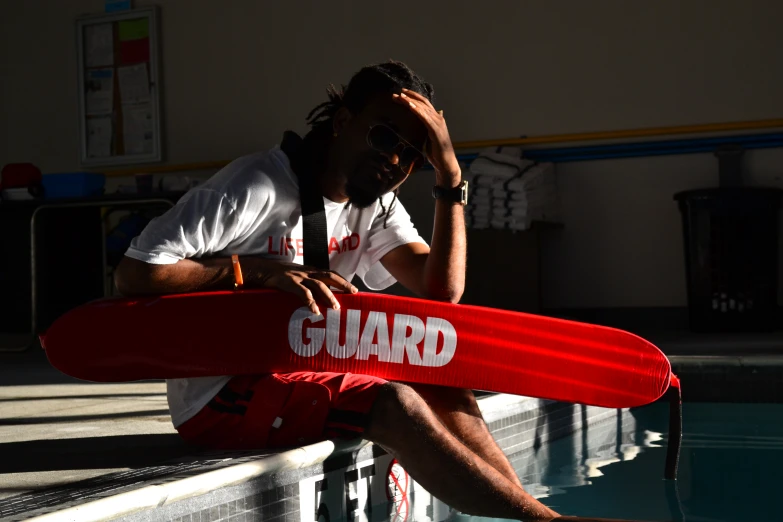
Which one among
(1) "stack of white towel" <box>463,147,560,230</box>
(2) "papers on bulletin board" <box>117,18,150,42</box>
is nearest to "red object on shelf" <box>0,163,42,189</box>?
(2) "papers on bulletin board" <box>117,18,150,42</box>

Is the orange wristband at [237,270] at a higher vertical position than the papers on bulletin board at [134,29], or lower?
lower

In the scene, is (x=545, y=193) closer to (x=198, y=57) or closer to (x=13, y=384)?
(x=198, y=57)

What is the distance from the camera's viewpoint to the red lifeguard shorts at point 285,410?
1.89 metres

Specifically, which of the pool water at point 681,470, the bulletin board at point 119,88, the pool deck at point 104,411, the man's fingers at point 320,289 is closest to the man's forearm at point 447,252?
the man's fingers at point 320,289

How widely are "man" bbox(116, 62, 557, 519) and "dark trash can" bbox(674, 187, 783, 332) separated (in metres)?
3.80

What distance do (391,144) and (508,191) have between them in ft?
13.5

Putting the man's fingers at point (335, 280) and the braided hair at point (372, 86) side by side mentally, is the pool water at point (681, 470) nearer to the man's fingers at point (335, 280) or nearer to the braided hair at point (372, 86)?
the man's fingers at point (335, 280)

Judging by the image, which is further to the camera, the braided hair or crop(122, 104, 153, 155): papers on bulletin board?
crop(122, 104, 153, 155): papers on bulletin board

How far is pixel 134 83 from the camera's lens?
7.80 metres

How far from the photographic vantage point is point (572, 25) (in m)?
6.45

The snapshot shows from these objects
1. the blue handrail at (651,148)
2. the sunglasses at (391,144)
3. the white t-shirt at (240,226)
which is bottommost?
the white t-shirt at (240,226)

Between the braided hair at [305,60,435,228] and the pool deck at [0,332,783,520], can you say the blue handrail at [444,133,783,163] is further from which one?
the braided hair at [305,60,435,228]

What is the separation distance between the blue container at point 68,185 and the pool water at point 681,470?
11.8 ft

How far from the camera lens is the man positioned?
5.82 feet
